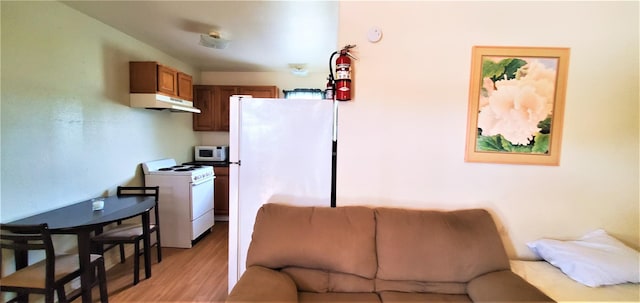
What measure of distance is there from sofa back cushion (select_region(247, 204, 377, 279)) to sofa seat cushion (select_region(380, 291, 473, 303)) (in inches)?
5.1

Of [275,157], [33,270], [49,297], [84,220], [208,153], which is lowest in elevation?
[49,297]

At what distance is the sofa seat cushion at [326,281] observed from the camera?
155cm

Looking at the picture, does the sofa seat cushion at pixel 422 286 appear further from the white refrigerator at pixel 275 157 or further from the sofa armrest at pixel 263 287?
the white refrigerator at pixel 275 157

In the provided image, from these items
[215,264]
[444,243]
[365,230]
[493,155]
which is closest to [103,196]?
[215,264]

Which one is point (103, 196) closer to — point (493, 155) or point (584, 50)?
point (493, 155)

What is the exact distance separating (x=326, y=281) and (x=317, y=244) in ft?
0.75

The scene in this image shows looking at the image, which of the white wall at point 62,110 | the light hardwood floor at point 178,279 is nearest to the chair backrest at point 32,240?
the white wall at point 62,110

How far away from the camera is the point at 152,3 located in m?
2.18

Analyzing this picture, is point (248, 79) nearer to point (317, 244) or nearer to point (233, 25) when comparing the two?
point (233, 25)

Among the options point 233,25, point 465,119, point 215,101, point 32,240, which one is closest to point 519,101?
point 465,119

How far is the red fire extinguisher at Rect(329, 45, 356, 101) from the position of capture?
1.75 metres

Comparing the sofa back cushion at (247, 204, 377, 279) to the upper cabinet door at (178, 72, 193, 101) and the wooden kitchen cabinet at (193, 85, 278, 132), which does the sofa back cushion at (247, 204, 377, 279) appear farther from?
the wooden kitchen cabinet at (193, 85, 278, 132)

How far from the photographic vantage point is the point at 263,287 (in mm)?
1337

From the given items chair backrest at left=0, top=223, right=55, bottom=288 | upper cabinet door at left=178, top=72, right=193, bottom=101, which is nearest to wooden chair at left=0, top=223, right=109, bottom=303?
chair backrest at left=0, top=223, right=55, bottom=288
